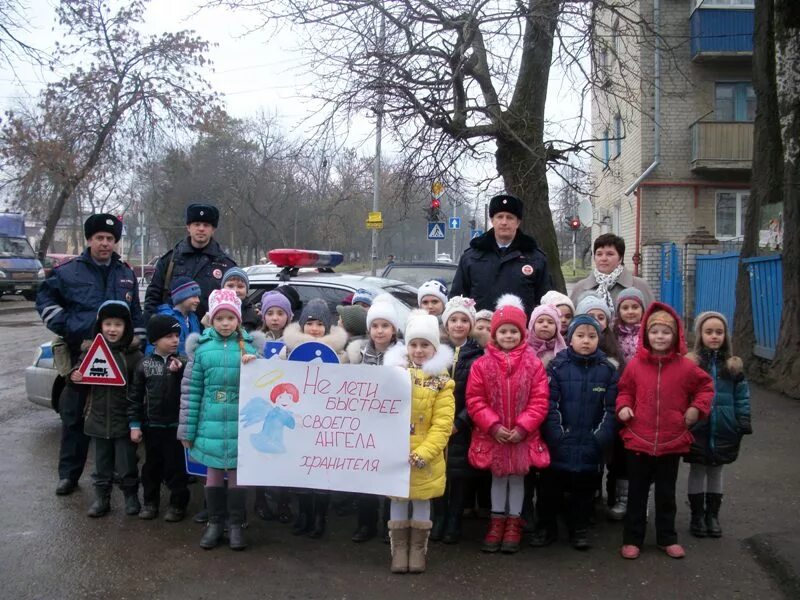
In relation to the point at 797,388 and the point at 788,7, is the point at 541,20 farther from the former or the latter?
the point at 797,388

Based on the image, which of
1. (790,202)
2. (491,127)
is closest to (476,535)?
(790,202)

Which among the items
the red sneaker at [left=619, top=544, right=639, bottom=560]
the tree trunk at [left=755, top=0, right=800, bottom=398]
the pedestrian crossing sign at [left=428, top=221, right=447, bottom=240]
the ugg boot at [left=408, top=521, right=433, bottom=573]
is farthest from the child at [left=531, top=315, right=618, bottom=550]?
the pedestrian crossing sign at [left=428, top=221, right=447, bottom=240]

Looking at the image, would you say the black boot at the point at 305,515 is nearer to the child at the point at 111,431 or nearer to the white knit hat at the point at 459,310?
the child at the point at 111,431

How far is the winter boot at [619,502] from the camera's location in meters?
5.27

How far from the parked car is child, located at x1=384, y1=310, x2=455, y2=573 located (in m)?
6.41

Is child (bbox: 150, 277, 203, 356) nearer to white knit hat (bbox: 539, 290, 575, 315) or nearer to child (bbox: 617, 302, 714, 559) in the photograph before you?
white knit hat (bbox: 539, 290, 575, 315)

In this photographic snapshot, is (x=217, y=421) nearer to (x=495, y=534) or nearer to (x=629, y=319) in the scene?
(x=495, y=534)

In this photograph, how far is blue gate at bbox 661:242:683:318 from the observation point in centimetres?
1728

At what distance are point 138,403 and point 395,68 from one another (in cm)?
835

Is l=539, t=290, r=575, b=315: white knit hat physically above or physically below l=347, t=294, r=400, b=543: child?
above

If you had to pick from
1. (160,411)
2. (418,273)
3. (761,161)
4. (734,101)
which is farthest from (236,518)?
(734,101)

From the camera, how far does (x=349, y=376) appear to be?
15.2ft

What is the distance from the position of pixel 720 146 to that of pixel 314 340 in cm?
1918

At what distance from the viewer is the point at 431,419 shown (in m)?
4.48
